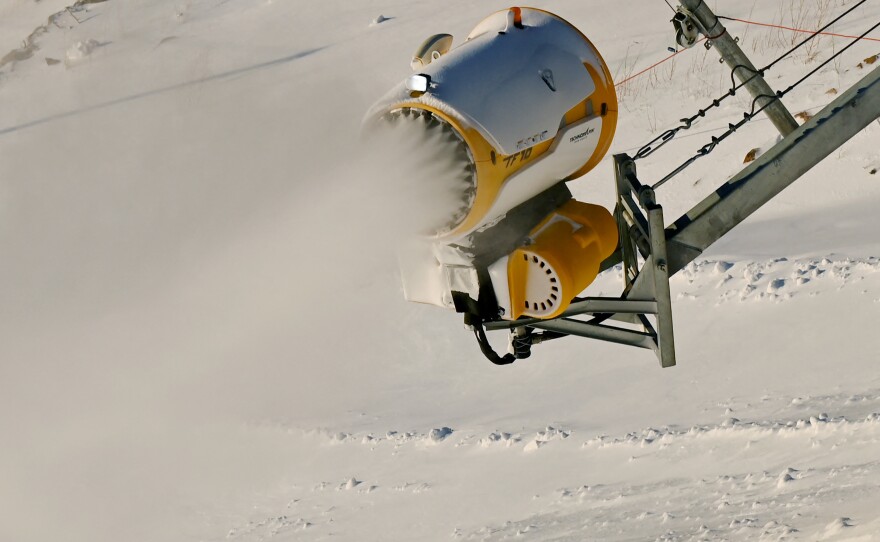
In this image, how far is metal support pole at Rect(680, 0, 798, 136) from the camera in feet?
22.7

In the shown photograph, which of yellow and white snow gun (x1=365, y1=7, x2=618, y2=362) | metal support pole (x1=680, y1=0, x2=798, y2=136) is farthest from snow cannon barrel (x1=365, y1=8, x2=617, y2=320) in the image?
metal support pole (x1=680, y1=0, x2=798, y2=136)

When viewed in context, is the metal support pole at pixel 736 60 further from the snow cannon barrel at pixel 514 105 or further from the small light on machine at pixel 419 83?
the small light on machine at pixel 419 83

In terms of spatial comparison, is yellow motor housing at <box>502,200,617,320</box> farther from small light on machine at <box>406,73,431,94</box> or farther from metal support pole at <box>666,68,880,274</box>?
small light on machine at <box>406,73,431,94</box>

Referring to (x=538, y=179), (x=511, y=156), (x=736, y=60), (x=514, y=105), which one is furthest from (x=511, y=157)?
(x=736, y=60)

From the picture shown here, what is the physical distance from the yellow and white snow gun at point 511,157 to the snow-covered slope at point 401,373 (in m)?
0.44

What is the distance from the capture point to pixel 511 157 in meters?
5.35

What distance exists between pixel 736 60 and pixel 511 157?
263cm

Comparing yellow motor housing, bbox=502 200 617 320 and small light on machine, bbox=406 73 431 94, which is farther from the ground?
small light on machine, bbox=406 73 431 94

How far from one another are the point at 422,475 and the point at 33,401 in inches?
173

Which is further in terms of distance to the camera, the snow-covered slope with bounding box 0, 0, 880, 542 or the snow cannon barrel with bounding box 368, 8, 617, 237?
the snow-covered slope with bounding box 0, 0, 880, 542

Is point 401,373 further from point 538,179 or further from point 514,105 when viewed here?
point 514,105

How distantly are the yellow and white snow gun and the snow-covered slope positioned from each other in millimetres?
440

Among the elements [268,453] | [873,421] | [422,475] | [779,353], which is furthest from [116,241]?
[873,421]

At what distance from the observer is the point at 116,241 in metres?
12.3
